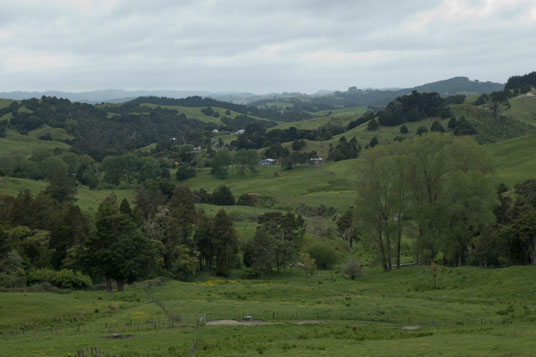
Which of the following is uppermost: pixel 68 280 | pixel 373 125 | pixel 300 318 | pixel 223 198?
pixel 373 125

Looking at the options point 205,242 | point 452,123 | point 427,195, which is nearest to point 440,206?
point 427,195

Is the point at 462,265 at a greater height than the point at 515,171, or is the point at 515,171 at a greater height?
the point at 515,171

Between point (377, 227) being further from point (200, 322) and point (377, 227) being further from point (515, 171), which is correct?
point (515, 171)

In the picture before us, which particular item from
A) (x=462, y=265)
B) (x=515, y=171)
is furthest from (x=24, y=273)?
(x=515, y=171)

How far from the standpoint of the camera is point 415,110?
182500mm

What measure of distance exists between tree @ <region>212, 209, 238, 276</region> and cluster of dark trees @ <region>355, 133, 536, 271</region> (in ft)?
56.3

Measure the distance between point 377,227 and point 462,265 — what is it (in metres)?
10.6

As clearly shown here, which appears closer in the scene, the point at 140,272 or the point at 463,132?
the point at 140,272

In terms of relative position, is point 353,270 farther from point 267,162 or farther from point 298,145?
point 298,145

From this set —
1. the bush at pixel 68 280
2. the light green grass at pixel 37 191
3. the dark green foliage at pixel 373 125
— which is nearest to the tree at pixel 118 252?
the bush at pixel 68 280

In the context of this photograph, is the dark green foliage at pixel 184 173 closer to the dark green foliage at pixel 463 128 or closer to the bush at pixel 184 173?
the bush at pixel 184 173

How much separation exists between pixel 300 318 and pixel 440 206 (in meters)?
26.8

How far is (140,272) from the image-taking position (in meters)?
53.1

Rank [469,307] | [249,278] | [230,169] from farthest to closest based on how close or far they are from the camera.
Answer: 1. [230,169]
2. [249,278]
3. [469,307]
